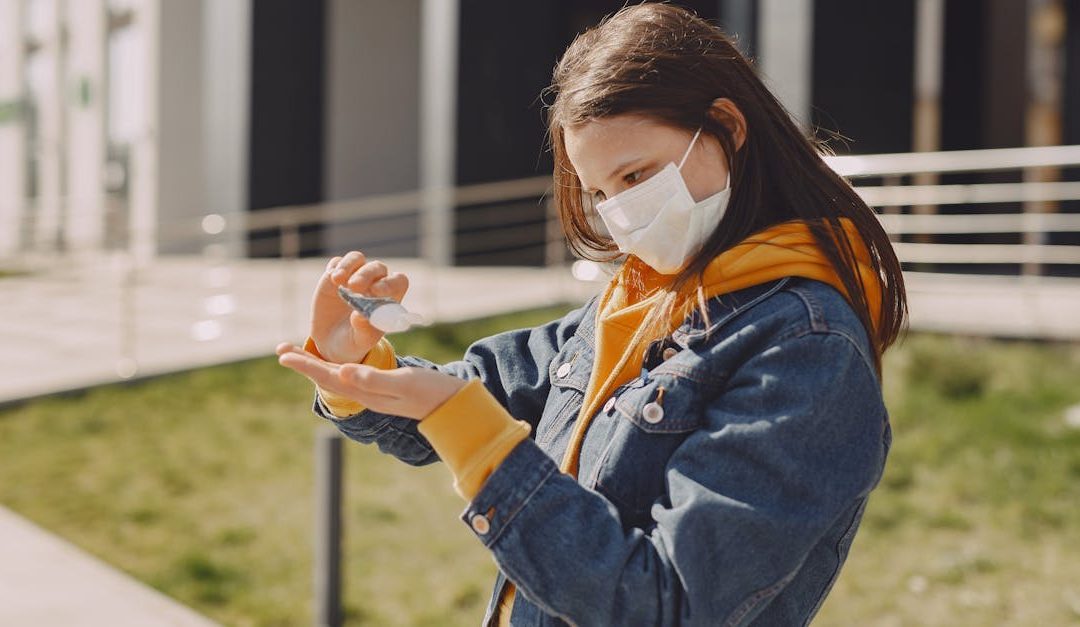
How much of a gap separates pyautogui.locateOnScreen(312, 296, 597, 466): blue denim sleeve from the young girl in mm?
85

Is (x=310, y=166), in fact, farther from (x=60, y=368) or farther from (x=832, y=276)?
(x=832, y=276)

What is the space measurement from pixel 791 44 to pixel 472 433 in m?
10.6

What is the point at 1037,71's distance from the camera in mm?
13812

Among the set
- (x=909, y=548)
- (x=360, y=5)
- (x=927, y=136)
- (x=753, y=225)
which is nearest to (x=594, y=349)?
(x=753, y=225)

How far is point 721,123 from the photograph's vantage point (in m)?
1.58

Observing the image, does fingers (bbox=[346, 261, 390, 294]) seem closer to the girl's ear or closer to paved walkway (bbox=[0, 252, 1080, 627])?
the girl's ear

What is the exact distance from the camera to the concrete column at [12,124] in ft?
84.7

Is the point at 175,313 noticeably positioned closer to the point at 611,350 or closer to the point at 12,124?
the point at 611,350

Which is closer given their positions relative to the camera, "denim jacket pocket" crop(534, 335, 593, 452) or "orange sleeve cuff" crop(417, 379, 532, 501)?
"orange sleeve cuff" crop(417, 379, 532, 501)

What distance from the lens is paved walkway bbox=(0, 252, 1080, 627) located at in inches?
192

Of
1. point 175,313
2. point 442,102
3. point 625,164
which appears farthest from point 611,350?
point 442,102

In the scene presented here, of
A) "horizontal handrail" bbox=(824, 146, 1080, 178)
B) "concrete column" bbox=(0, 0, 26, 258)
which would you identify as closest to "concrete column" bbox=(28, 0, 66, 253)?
"concrete column" bbox=(0, 0, 26, 258)

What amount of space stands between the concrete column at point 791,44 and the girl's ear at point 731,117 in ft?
32.2

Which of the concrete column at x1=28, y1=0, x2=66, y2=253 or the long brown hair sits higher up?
the long brown hair
